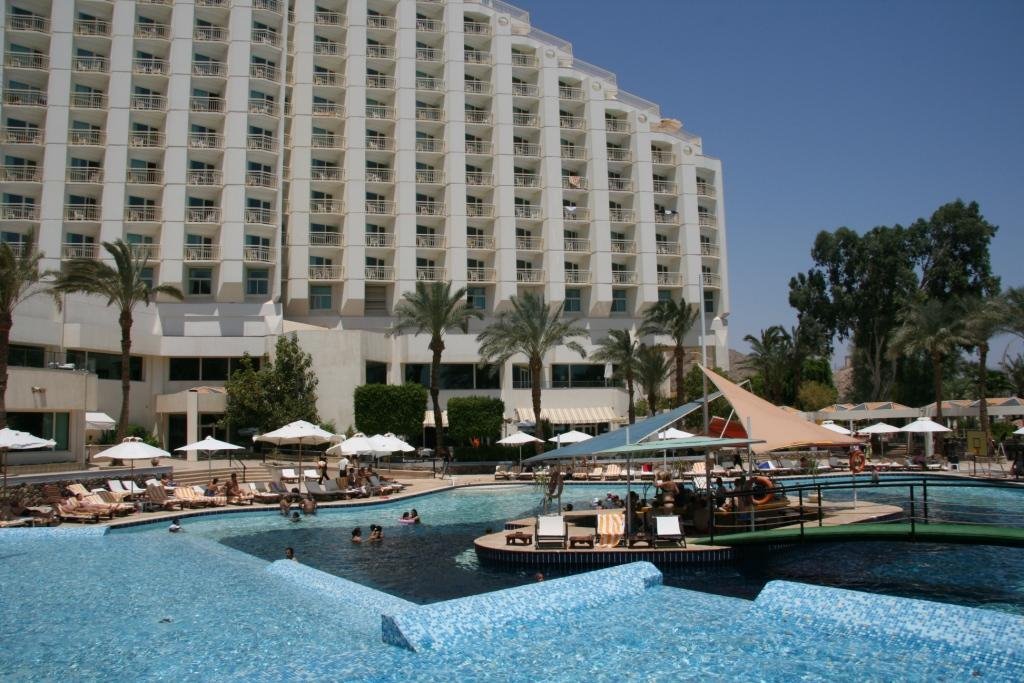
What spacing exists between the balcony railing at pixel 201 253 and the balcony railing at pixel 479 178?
1828cm

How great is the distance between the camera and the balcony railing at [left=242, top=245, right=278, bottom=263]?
52.8 meters

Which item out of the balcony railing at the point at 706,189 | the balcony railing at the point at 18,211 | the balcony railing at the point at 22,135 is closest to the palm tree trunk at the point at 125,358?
the balcony railing at the point at 18,211

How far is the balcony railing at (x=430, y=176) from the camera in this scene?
59500 mm

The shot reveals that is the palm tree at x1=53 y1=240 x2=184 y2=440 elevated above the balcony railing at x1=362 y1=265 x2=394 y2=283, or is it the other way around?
the balcony railing at x1=362 y1=265 x2=394 y2=283

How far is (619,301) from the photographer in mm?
62469

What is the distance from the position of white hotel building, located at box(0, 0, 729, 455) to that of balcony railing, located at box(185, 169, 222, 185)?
0.86 ft

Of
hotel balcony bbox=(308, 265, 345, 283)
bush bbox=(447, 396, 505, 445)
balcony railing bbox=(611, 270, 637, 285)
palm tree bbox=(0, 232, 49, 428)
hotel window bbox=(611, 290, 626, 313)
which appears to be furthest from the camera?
hotel window bbox=(611, 290, 626, 313)

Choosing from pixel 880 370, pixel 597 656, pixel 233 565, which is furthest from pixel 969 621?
pixel 880 370

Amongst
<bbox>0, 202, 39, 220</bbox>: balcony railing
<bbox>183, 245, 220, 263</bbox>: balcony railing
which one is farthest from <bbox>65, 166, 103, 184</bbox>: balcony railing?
<bbox>183, 245, 220, 263</bbox>: balcony railing

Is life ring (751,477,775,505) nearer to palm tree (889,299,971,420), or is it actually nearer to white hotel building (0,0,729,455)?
palm tree (889,299,971,420)

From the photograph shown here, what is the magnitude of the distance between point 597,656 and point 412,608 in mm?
2948

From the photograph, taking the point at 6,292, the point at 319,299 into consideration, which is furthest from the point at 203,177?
the point at 6,292

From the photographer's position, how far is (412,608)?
12.8 metres

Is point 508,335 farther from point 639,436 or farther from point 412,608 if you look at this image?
point 412,608
